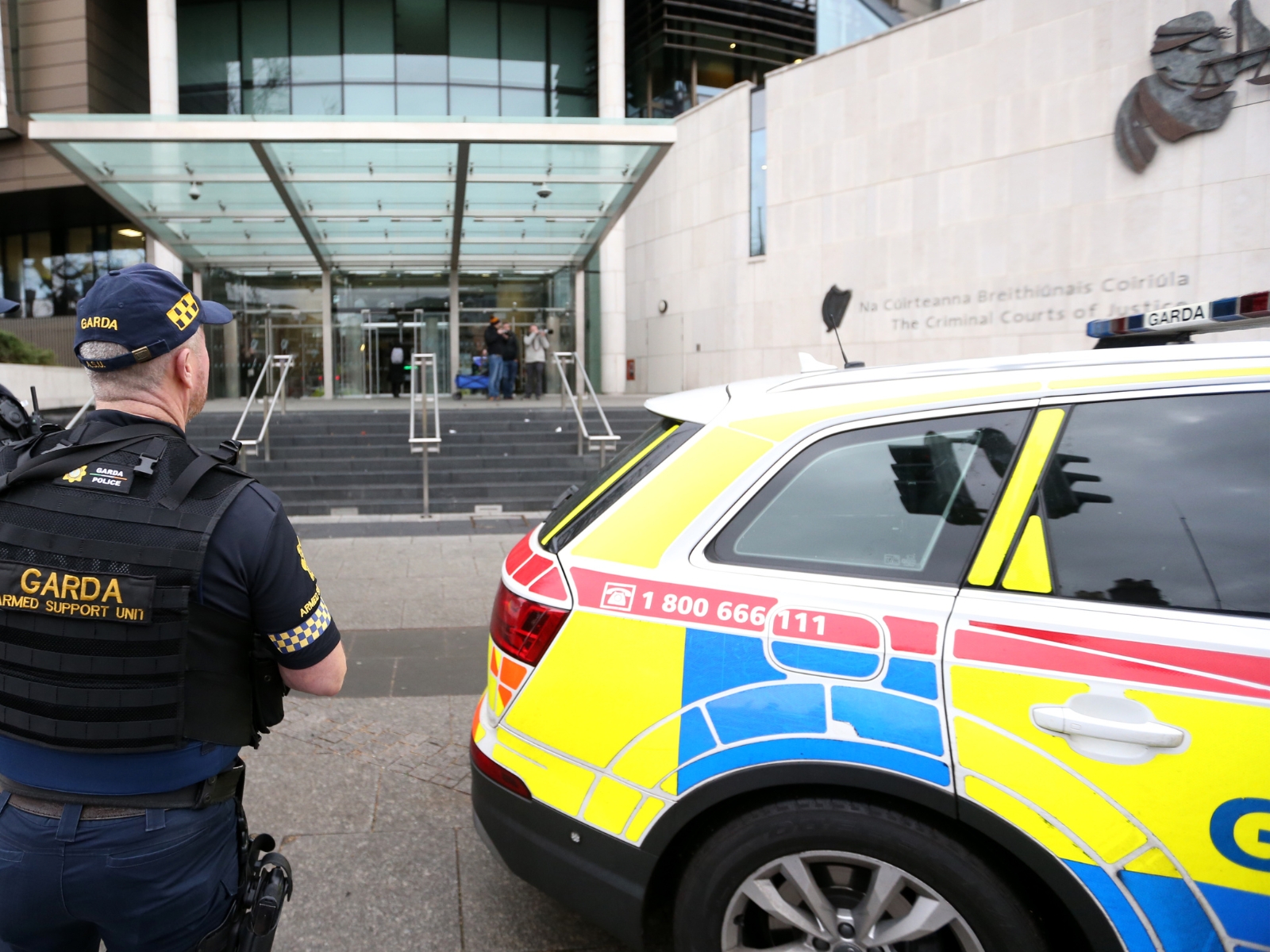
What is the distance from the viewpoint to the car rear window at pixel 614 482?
7.87 feet

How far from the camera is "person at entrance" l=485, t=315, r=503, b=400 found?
1873 cm

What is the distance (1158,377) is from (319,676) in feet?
6.34

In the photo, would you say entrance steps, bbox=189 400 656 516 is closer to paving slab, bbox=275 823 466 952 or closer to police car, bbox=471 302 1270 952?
paving slab, bbox=275 823 466 952

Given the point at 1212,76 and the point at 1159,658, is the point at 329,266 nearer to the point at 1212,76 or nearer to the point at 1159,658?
the point at 1212,76

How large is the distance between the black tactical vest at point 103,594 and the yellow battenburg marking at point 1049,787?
1.50 metres

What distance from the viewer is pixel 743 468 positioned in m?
2.21

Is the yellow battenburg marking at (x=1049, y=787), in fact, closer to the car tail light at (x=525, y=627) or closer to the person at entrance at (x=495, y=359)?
the car tail light at (x=525, y=627)

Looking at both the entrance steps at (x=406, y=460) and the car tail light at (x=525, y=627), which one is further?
the entrance steps at (x=406, y=460)

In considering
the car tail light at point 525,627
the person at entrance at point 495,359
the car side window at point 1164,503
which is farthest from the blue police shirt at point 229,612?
the person at entrance at point 495,359

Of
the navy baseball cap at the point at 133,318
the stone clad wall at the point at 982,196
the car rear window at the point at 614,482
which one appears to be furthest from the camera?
the stone clad wall at the point at 982,196

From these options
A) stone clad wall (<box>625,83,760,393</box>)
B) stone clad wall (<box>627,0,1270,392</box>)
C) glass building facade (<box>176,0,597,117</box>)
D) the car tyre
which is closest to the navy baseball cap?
the car tyre

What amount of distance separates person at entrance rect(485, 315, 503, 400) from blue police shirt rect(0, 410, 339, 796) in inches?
688

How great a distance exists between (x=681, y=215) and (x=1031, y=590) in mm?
23697

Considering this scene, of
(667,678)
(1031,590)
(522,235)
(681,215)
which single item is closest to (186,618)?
(667,678)
